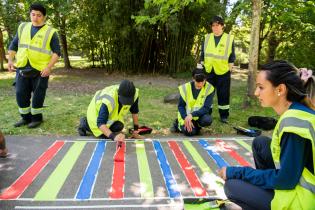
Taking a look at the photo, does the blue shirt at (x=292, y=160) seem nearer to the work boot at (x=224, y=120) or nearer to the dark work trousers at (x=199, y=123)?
the dark work trousers at (x=199, y=123)

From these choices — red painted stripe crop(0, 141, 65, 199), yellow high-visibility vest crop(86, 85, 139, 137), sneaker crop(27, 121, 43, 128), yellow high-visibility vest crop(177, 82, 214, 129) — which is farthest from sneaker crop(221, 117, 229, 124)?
sneaker crop(27, 121, 43, 128)

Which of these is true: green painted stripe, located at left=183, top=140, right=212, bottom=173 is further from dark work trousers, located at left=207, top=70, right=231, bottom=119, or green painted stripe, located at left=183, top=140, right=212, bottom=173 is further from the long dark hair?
the long dark hair

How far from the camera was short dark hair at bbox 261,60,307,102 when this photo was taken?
2.11 m

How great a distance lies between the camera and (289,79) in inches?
83.3

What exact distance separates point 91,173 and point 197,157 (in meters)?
1.29

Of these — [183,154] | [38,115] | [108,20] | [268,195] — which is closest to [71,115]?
[38,115]

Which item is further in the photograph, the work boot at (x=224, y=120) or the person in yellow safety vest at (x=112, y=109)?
the work boot at (x=224, y=120)

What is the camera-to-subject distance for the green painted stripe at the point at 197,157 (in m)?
3.92

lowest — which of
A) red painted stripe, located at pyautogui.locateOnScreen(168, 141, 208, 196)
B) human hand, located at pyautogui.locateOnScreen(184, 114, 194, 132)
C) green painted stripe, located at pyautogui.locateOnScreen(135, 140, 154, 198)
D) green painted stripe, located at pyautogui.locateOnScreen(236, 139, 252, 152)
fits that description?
green painted stripe, located at pyautogui.locateOnScreen(236, 139, 252, 152)

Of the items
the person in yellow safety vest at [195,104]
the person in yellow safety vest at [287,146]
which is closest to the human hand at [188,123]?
the person in yellow safety vest at [195,104]

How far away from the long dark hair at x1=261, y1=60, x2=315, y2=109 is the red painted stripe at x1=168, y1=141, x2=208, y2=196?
57.5 inches

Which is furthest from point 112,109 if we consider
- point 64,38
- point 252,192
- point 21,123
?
point 64,38

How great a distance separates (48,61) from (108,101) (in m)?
1.42

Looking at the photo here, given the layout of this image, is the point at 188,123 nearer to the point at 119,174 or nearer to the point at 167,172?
the point at 167,172
